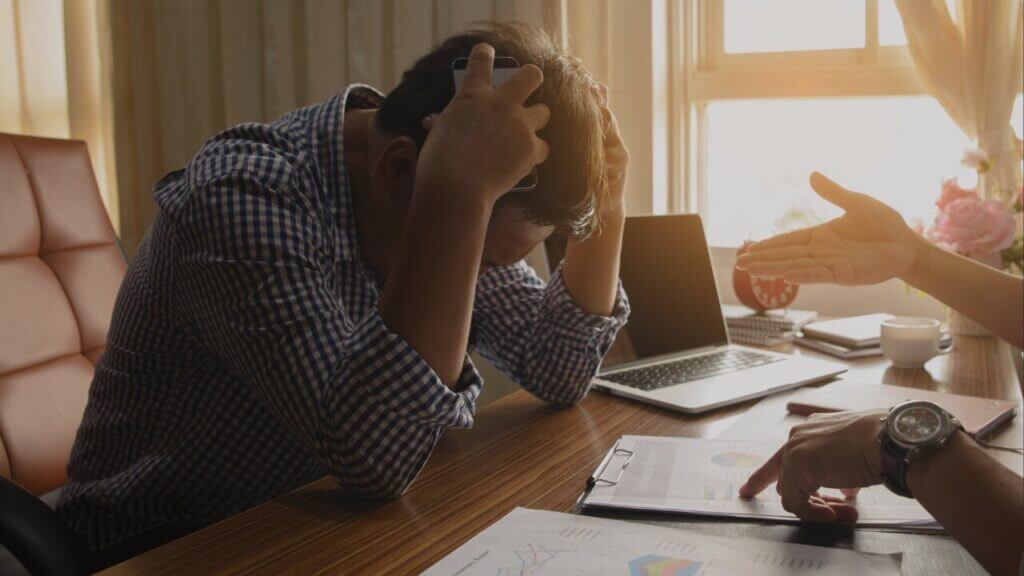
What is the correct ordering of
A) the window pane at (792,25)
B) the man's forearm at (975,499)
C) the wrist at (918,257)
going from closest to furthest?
the man's forearm at (975,499) → the wrist at (918,257) → the window pane at (792,25)

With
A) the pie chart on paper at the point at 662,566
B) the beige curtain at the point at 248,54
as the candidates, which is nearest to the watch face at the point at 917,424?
the pie chart on paper at the point at 662,566

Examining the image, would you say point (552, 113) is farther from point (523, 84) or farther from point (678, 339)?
point (678, 339)

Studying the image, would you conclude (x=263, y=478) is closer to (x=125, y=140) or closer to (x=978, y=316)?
(x=978, y=316)

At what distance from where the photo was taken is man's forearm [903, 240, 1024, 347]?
931 millimetres

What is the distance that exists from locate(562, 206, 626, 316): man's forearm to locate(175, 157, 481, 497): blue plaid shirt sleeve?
0.37 meters

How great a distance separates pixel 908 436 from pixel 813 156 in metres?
1.50

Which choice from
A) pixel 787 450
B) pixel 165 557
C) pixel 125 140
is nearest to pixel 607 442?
pixel 787 450

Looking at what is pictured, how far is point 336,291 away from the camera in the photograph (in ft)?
3.31

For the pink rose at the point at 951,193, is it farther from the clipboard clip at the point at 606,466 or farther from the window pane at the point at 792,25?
the clipboard clip at the point at 606,466

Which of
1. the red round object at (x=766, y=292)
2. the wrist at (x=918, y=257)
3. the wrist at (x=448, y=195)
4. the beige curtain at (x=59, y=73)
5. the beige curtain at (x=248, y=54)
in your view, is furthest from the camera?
the beige curtain at (x=59, y=73)

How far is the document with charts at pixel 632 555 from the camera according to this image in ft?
2.10

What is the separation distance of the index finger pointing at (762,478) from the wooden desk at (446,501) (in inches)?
6.4

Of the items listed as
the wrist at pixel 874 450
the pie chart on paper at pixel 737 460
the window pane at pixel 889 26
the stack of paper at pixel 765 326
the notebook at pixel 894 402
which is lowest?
the stack of paper at pixel 765 326

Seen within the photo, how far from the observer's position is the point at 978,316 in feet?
3.18
